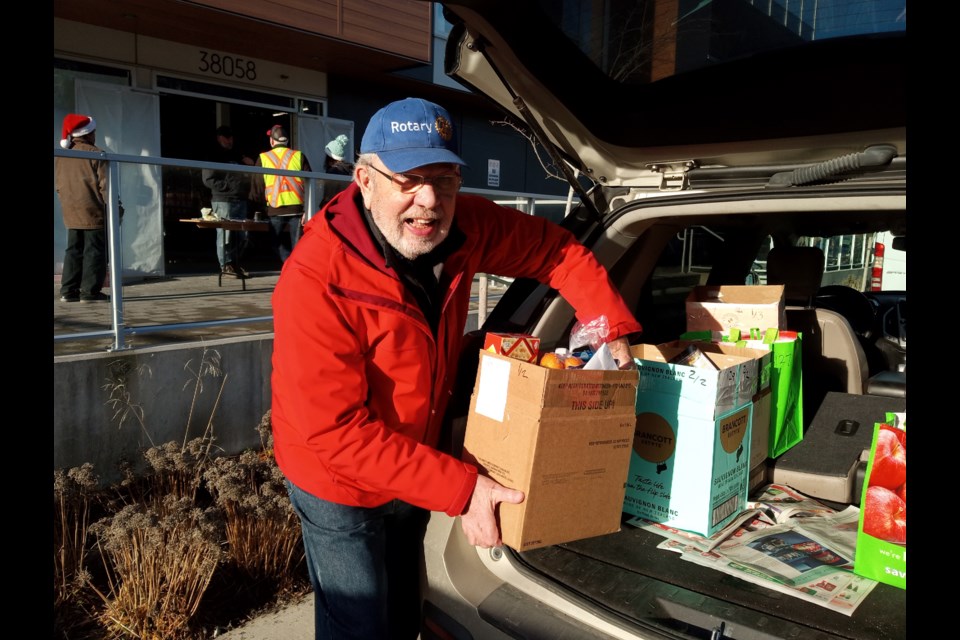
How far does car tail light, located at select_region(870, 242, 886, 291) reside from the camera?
395cm

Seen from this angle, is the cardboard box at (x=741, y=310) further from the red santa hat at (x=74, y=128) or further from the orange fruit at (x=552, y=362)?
the red santa hat at (x=74, y=128)

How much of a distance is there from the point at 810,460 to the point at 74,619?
9.69 feet

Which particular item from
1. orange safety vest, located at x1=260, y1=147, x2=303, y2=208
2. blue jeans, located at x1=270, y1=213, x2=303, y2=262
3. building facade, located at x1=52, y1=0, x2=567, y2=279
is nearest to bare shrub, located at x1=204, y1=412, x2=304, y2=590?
orange safety vest, located at x1=260, y1=147, x2=303, y2=208

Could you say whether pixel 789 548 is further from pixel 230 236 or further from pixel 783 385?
pixel 230 236

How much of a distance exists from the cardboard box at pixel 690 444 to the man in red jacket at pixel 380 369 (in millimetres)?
181

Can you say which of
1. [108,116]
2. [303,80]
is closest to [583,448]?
[108,116]

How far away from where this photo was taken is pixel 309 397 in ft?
5.65

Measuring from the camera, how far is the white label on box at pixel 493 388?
1.77 meters

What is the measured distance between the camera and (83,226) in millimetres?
4586

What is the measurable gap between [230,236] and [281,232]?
0.70m

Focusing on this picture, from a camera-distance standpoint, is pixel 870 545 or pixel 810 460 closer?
pixel 870 545

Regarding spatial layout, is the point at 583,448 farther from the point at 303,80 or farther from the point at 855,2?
the point at 303,80

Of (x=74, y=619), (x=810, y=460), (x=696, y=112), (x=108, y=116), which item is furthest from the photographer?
(x=108, y=116)

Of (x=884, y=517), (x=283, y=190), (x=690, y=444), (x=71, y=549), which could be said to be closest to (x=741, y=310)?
(x=690, y=444)
